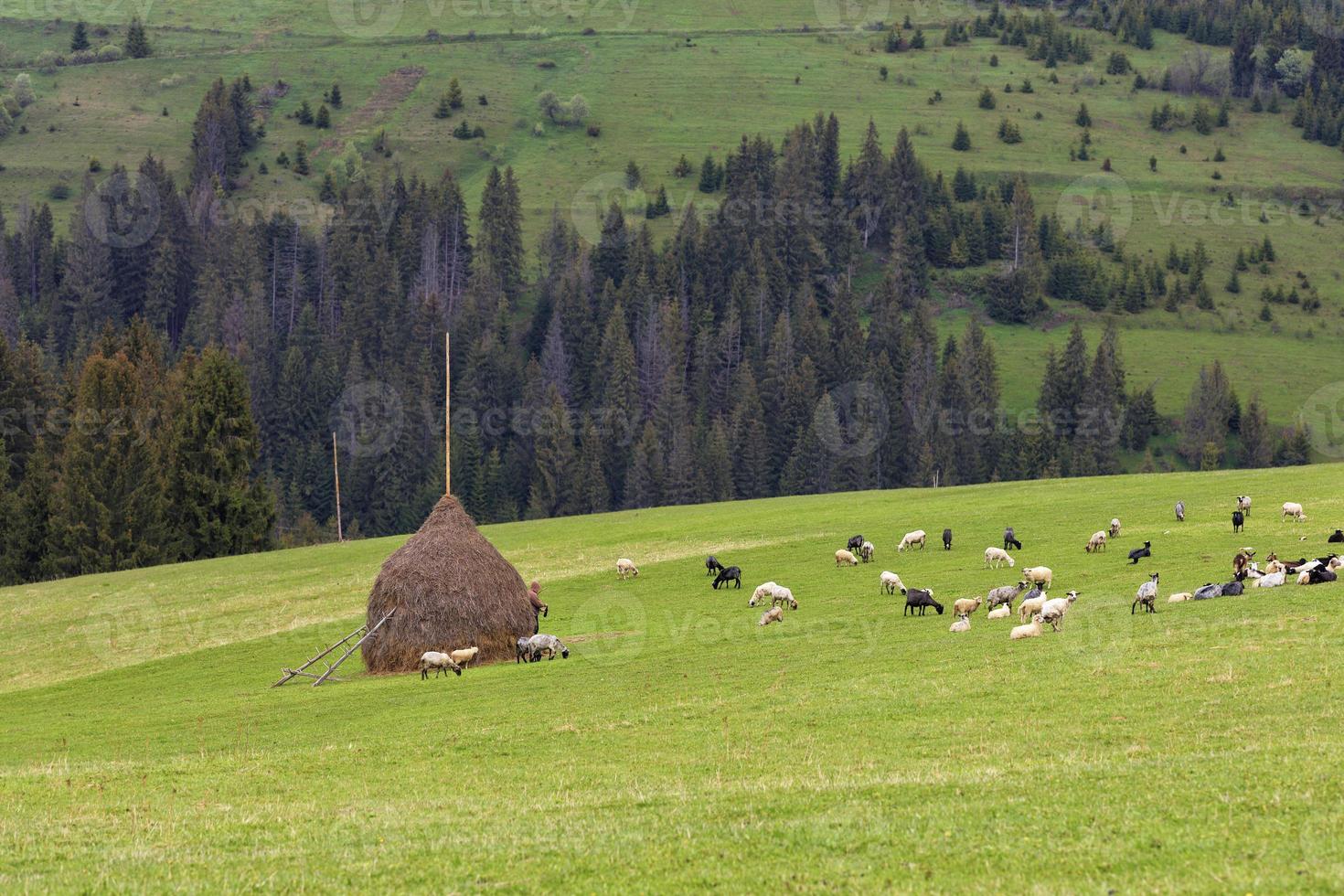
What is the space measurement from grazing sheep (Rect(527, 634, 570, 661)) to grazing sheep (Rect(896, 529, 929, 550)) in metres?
19.3

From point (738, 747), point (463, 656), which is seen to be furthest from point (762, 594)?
point (738, 747)

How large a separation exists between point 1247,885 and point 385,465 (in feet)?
521

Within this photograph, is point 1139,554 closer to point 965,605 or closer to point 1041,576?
point 1041,576

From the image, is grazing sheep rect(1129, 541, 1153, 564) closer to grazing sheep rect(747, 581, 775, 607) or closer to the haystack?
grazing sheep rect(747, 581, 775, 607)

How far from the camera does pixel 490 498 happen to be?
541 ft

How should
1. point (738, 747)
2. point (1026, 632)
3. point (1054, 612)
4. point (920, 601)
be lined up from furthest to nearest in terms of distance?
point (920, 601) < point (1054, 612) < point (1026, 632) < point (738, 747)

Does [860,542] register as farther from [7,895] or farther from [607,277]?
[607,277]

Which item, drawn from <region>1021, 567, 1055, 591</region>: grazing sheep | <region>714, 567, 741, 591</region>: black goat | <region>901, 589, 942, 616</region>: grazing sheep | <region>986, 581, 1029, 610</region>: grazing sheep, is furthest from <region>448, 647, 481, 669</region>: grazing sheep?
<region>1021, 567, 1055, 591</region>: grazing sheep

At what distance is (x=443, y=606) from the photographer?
41.9 meters

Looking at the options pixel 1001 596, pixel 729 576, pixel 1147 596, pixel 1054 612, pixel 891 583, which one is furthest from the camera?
pixel 729 576

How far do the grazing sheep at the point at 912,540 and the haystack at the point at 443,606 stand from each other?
18411 millimetres

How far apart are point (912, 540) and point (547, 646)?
20.5 metres

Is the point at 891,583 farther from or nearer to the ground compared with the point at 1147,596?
nearer to the ground

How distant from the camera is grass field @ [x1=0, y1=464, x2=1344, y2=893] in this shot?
17.6 metres
